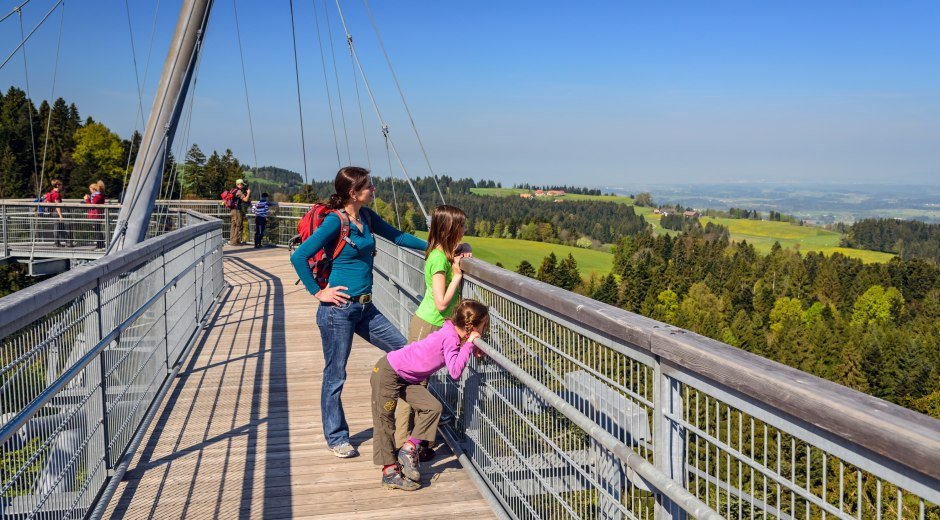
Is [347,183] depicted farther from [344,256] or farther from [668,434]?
[668,434]

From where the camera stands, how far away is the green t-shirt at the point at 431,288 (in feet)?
16.1

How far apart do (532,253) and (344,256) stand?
162 m

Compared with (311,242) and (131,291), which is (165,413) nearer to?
(131,291)

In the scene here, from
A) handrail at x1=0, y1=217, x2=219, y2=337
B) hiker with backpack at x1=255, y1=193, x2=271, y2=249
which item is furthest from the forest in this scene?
handrail at x1=0, y1=217, x2=219, y2=337

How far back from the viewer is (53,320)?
134 inches

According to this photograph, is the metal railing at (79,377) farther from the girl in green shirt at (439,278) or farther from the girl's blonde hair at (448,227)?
the girl's blonde hair at (448,227)

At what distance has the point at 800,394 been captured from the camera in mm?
1762

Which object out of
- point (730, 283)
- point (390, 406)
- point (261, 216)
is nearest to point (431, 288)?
point (390, 406)

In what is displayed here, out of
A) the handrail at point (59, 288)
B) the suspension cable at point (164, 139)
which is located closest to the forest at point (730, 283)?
the suspension cable at point (164, 139)

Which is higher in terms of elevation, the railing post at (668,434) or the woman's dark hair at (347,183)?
the woman's dark hair at (347,183)

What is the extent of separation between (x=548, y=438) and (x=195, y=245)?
6.90 m

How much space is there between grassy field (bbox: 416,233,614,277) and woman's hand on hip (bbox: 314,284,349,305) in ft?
470

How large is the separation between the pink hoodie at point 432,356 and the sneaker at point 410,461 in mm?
366

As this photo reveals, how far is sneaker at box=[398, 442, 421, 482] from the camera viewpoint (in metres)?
4.69
